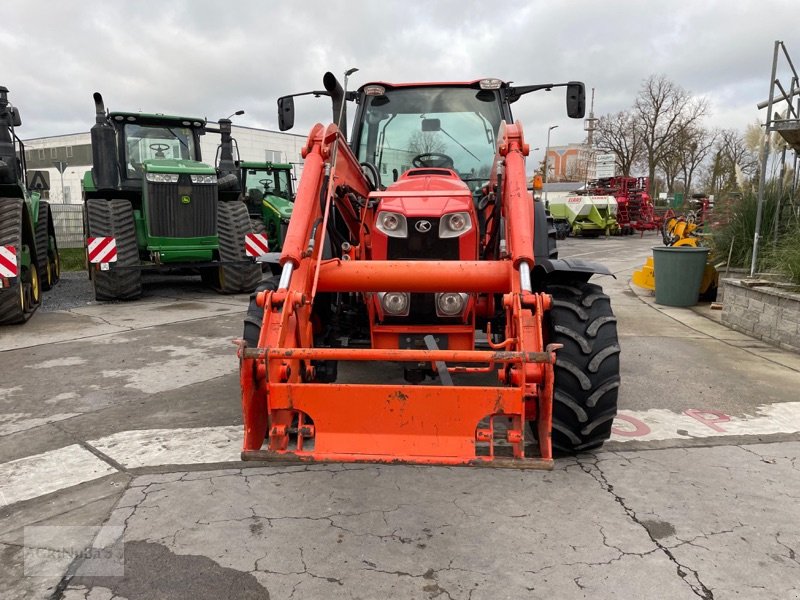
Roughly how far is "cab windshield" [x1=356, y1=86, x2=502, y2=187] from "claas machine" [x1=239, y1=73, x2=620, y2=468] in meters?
0.01

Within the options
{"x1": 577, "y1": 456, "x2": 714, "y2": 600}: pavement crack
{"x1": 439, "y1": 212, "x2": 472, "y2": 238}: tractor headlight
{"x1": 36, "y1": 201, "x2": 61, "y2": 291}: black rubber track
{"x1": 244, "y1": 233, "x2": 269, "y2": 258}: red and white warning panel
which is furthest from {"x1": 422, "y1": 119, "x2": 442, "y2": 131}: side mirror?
{"x1": 36, "y1": 201, "x2": 61, "y2": 291}: black rubber track

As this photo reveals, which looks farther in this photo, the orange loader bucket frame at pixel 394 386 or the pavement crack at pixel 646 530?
the orange loader bucket frame at pixel 394 386

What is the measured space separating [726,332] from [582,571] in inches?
240

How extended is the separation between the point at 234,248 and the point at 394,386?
7.99 meters

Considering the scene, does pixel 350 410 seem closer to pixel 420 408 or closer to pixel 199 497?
pixel 420 408

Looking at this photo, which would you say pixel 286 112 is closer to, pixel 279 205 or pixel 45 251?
pixel 45 251

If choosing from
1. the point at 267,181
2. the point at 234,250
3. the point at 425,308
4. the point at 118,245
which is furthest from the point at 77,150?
the point at 425,308

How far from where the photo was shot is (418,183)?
4.21 meters

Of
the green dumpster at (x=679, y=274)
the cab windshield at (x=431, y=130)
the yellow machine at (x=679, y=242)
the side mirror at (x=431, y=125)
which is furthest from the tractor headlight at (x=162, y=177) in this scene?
the yellow machine at (x=679, y=242)

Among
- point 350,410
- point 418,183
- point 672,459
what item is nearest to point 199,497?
point 350,410

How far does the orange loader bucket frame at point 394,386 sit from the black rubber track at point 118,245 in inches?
255

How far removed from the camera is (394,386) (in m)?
2.75

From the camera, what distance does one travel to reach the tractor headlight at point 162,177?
9227 mm

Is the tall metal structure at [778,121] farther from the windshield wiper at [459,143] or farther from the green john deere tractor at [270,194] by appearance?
the green john deere tractor at [270,194]
